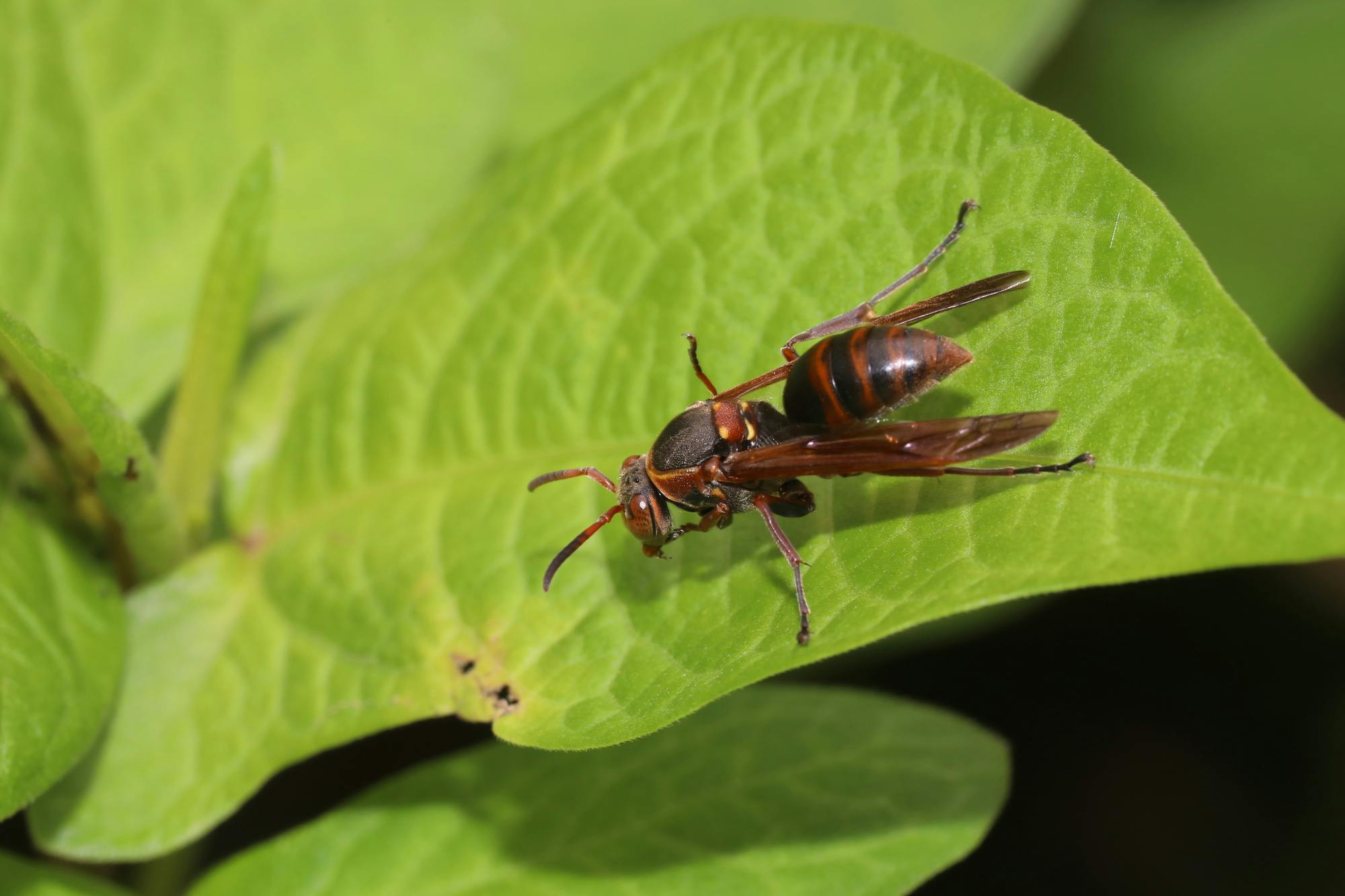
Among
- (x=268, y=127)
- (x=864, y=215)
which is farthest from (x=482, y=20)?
(x=864, y=215)

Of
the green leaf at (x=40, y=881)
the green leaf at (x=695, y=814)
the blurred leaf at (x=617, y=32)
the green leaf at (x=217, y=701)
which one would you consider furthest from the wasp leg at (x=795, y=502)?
the blurred leaf at (x=617, y=32)

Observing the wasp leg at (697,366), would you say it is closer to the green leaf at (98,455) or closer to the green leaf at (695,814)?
the green leaf at (695,814)

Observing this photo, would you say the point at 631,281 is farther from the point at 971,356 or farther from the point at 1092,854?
the point at 1092,854

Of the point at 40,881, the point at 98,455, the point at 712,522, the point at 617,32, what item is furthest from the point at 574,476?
the point at 617,32

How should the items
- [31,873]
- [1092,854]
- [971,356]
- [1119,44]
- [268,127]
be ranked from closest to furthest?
1. [971,356]
2. [31,873]
3. [268,127]
4. [1092,854]
5. [1119,44]

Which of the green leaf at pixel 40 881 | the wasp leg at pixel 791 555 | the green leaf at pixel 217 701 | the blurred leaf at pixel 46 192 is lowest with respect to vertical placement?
the green leaf at pixel 40 881
